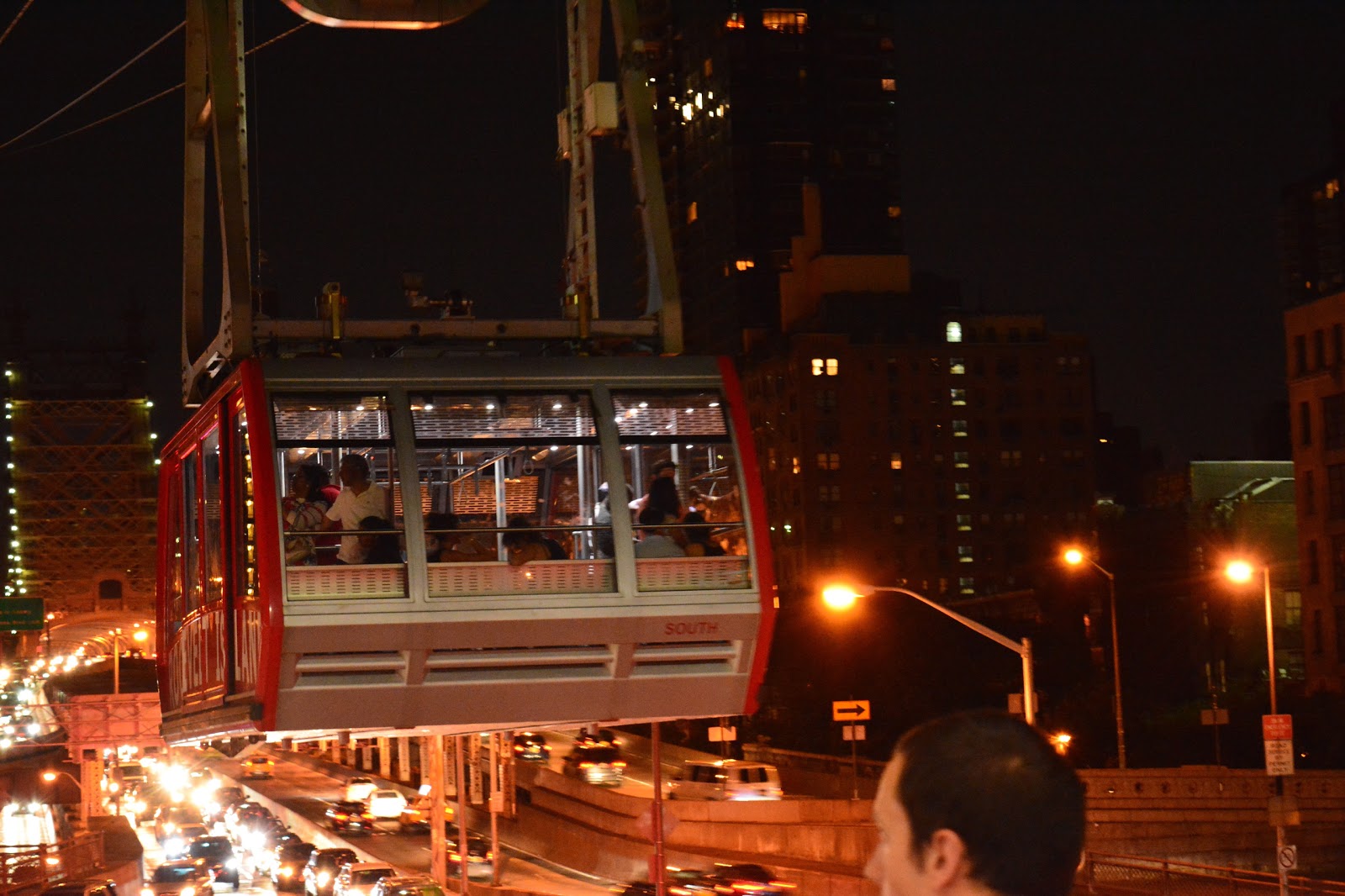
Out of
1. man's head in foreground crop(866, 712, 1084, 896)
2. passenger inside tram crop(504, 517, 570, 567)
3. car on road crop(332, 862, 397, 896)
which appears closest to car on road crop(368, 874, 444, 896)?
car on road crop(332, 862, 397, 896)

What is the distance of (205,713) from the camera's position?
16.1 metres

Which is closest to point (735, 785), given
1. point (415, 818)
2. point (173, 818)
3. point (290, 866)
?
point (290, 866)

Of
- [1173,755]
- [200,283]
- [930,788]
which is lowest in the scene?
[1173,755]

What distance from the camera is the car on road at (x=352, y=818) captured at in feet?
241

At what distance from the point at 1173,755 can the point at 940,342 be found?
84.8m

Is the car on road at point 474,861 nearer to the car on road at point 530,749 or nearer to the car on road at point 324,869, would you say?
the car on road at point 324,869

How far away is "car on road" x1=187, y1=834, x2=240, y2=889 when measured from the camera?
→ 53031 millimetres

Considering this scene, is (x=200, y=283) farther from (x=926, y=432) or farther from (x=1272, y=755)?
(x=926, y=432)

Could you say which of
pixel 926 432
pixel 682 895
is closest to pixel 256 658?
pixel 682 895

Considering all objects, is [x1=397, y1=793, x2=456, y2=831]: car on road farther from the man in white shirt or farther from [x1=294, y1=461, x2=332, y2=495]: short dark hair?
the man in white shirt

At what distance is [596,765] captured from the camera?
70.6 metres

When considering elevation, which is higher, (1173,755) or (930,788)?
(930,788)

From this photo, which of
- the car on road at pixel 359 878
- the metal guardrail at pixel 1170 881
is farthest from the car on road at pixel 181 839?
the metal guardrail at pixel 1170 881

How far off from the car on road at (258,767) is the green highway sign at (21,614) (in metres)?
41.4
